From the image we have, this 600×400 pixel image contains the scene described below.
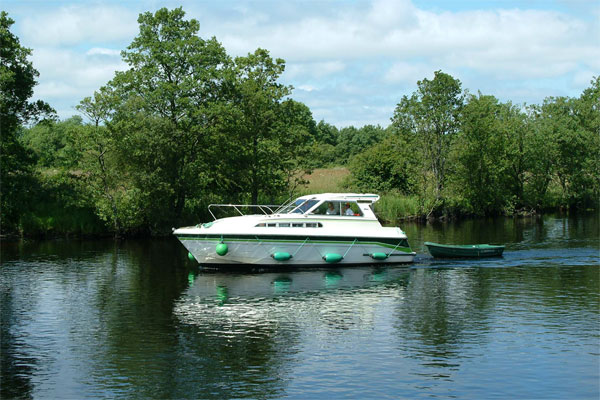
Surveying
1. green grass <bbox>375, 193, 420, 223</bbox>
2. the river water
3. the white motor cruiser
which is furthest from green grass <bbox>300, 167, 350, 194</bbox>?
the river water

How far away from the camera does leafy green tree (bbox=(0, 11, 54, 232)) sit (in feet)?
130

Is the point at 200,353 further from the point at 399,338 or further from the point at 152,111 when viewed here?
the point at 152,111

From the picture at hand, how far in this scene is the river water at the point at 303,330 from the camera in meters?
15.2

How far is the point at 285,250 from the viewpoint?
30047mm

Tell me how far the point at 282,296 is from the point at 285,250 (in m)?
5.51

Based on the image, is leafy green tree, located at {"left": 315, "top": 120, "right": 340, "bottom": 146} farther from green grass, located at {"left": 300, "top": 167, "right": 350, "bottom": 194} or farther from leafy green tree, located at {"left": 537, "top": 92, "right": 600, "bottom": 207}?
leafy green tree, located at {"left": 537, "top": 92, "right": 600, "bottom": 207}

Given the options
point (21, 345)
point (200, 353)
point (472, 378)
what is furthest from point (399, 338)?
point (21, 345)

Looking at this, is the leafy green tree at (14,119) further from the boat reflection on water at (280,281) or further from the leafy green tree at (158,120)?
the boat reflection on water at (280,281)

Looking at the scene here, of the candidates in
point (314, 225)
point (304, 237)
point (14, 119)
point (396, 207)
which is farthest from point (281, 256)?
point (396, 207)

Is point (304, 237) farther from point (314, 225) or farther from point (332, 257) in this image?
point (332, 257)

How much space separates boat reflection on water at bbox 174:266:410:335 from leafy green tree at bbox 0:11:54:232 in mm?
17932

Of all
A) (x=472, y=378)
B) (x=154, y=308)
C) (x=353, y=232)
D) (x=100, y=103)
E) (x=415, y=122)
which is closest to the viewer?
(x=472, y=378)

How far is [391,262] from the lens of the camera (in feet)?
103

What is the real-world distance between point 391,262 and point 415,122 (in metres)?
34.7
